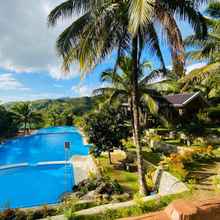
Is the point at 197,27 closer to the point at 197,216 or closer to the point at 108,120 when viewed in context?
the point at 197,216

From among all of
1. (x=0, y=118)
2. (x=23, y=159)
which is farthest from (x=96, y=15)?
(x=0, y=118)

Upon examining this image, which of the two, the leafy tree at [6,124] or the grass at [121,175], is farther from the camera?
the leafy tree at [6,124]

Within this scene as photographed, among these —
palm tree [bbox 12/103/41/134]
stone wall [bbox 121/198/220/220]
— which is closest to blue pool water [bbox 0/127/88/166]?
palm tree [bbox 12/103/41/134]

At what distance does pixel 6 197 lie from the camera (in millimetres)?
10281

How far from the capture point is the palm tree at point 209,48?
11.0 meters

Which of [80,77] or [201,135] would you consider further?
[201,135]

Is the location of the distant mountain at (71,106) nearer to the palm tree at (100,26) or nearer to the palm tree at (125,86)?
the palm tree at (125,86)

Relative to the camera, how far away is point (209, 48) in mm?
11625

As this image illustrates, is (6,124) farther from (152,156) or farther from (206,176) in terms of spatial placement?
(206,176)

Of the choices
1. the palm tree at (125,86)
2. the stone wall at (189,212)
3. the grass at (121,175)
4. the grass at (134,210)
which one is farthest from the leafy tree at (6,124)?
the stone wall at (189,212)

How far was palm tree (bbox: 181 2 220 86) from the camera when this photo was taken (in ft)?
35.9

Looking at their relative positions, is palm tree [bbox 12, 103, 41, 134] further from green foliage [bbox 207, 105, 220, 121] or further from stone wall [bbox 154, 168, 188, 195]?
stone wall [bbox 154, 168, 188, 195]

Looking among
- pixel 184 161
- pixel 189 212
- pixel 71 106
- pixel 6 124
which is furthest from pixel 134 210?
pixel 71 106

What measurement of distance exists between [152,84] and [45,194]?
32.0ft
